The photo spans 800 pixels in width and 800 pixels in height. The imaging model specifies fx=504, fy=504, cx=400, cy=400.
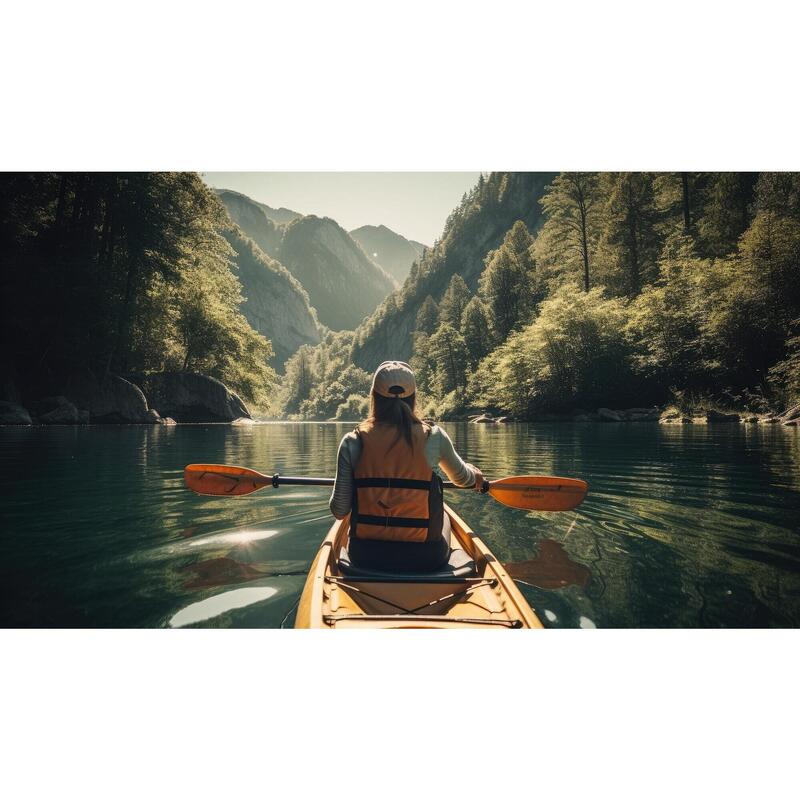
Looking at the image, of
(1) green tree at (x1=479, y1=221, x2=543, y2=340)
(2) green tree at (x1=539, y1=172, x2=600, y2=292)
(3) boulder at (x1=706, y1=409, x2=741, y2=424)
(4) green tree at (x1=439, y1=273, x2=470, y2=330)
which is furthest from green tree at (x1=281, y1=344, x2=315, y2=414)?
(3) boulder at (x1=706, y1=409, x2=741, y2=424)

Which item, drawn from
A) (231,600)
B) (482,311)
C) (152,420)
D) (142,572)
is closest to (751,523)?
(231,600)

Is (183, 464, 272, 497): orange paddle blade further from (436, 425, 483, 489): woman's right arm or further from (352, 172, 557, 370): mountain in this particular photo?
(352, 172, 557, 370): mountain

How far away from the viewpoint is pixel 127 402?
80.8 feet

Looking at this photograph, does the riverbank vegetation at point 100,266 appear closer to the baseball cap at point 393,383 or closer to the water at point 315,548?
the water at point 315,548

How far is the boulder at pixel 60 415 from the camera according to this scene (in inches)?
898

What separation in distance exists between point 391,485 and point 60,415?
82.5ft

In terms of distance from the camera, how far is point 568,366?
32469mm

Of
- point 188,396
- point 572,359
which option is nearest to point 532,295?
point 572,359

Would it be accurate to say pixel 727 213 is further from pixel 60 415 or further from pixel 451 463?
pixel 60 415

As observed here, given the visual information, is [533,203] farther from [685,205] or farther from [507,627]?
[507,627]

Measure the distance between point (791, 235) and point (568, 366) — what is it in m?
13.7

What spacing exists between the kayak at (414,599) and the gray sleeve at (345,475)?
471mm

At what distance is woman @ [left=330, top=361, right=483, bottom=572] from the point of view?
9.70 feet

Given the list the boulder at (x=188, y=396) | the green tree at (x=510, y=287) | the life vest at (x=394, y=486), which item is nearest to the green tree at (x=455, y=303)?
the green tree at (x=510, y=287)
